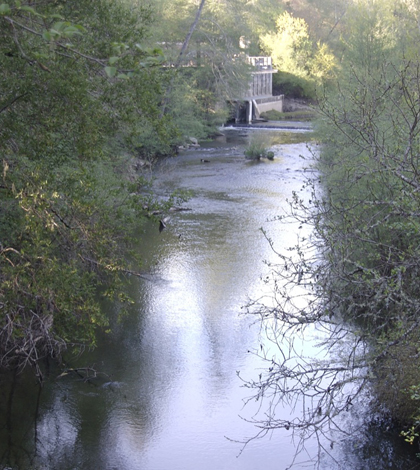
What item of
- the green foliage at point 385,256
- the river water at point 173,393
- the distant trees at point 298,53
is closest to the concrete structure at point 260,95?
the distant trees at point 298,53

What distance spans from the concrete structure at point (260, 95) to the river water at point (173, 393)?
2397 cm

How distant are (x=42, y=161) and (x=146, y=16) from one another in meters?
2.34

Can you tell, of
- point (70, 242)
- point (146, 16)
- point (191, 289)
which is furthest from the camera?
point (191, 289)

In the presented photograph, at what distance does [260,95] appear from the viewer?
41.2 metres

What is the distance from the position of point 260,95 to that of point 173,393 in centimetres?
3444

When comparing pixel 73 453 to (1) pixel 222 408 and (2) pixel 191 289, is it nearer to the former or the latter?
(1) pixel 222 408

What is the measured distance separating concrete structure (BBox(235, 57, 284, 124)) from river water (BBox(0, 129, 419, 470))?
2397 cm

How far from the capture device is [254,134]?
1305 inches

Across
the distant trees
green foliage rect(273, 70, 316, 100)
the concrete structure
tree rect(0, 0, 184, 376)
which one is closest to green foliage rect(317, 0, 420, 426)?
tree rect(0, 0, 184, 376)

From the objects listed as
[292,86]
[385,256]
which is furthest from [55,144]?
[292,86]

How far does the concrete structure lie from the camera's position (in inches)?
1506

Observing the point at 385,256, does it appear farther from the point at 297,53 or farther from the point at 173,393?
the point at 297,53

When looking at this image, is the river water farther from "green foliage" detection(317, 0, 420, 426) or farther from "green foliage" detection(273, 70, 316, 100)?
"green foliage" detection(273, 70, 316, 100)

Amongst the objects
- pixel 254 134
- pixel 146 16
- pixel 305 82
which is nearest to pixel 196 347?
pixel 146 16
